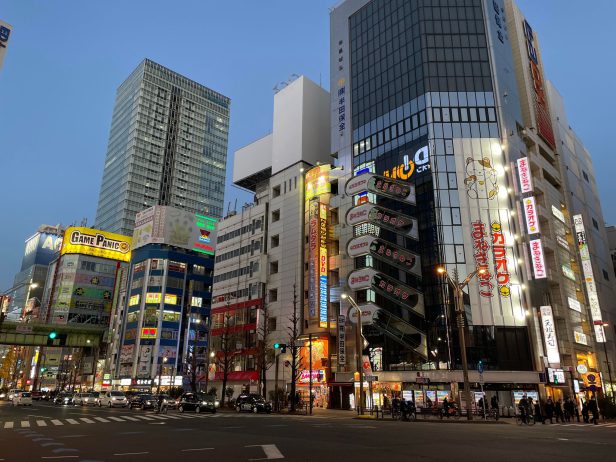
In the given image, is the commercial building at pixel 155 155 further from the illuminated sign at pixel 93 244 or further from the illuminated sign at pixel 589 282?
the illuminated sign at pixel 589 282

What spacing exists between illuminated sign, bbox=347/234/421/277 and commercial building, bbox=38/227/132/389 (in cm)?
9793

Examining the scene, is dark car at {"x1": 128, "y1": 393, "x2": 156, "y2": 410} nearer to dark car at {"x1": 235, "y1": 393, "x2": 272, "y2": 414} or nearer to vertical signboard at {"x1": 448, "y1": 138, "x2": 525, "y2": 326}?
dark car at {"x1": 235, "y1": 393, "x2": 272, "y2": 414}

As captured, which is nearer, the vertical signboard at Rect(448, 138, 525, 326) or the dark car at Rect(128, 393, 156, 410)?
the vertical signboard at Rect(448, 138, 525, 326)

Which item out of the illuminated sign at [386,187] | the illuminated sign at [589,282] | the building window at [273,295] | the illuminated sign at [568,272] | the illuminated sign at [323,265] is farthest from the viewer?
the building window at [273,295]

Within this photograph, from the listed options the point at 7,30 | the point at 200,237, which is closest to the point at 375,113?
the point at 7,30

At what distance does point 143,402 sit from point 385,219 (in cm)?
3347

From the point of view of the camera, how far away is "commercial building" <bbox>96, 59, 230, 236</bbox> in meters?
175

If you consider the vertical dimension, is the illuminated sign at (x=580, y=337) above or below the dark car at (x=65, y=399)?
above

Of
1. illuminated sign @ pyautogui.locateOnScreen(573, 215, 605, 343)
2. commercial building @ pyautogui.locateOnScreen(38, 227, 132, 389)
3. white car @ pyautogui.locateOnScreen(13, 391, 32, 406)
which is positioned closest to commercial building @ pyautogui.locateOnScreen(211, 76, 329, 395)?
white car @ pyautogui.locateOnScreen(13, 391, 32, 406)

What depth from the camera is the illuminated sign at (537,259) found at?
162 feet

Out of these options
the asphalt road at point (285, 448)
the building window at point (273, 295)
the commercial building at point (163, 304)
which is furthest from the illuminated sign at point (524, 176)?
the commercial building at point (163, 304)

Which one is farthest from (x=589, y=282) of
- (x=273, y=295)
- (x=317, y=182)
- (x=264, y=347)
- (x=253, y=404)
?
(x=253, y=404)

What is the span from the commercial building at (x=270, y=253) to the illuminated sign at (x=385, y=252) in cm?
1456

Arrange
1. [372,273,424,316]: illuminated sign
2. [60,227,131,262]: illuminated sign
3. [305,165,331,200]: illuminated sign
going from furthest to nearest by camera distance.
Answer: [60,227,131,262]: illuminated sign → [305,165,331,200]: illuminated sign → [372,273,424,316]: illuminated sign
